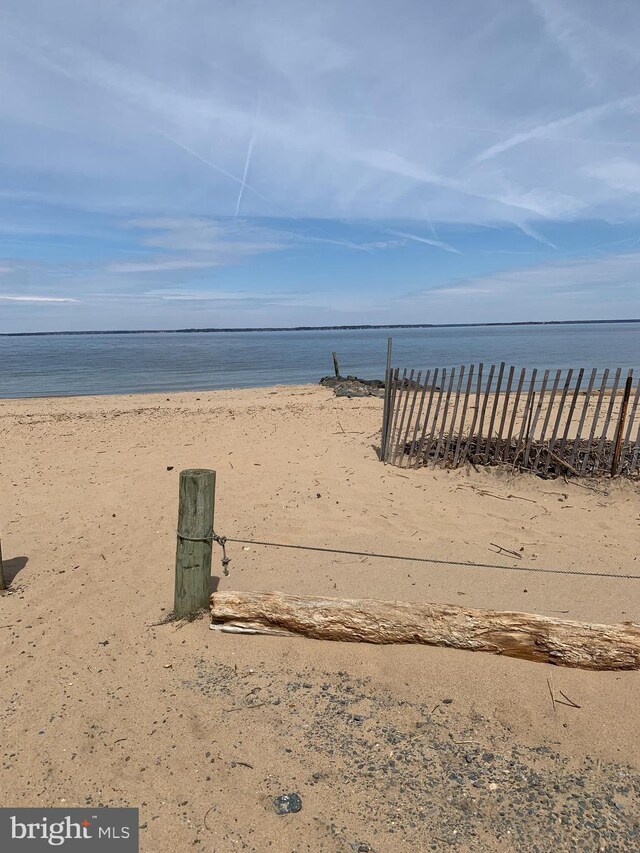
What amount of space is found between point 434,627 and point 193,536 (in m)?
1.72

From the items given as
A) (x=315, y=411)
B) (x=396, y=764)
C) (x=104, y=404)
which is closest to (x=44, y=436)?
(x=315, y=411)

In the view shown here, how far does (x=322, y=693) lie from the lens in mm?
3127

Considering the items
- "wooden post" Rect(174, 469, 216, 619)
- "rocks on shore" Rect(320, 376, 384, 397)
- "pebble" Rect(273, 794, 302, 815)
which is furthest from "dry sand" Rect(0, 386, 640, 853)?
"rocks on shore" Rect(320, 376, 384, 397)

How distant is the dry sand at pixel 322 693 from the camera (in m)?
2.31

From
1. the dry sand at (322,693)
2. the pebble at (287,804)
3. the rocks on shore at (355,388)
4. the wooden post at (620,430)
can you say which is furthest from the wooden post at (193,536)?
the rocks on shore at (355,388)

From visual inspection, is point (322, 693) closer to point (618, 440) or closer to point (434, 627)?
point (434, 627)

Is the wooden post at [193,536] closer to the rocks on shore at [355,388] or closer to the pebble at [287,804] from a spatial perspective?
the pebble at [287,804]

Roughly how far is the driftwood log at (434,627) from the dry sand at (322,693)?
0.28 feet

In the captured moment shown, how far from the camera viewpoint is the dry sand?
2314 millimetres

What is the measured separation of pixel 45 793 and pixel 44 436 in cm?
930

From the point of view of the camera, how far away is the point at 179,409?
15.6 m

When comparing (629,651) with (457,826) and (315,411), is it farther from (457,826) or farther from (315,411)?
(315,411)

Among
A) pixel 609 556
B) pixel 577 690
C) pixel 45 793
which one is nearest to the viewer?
pixel 45 793

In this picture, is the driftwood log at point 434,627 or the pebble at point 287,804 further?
the driftwood log at point 434,627
